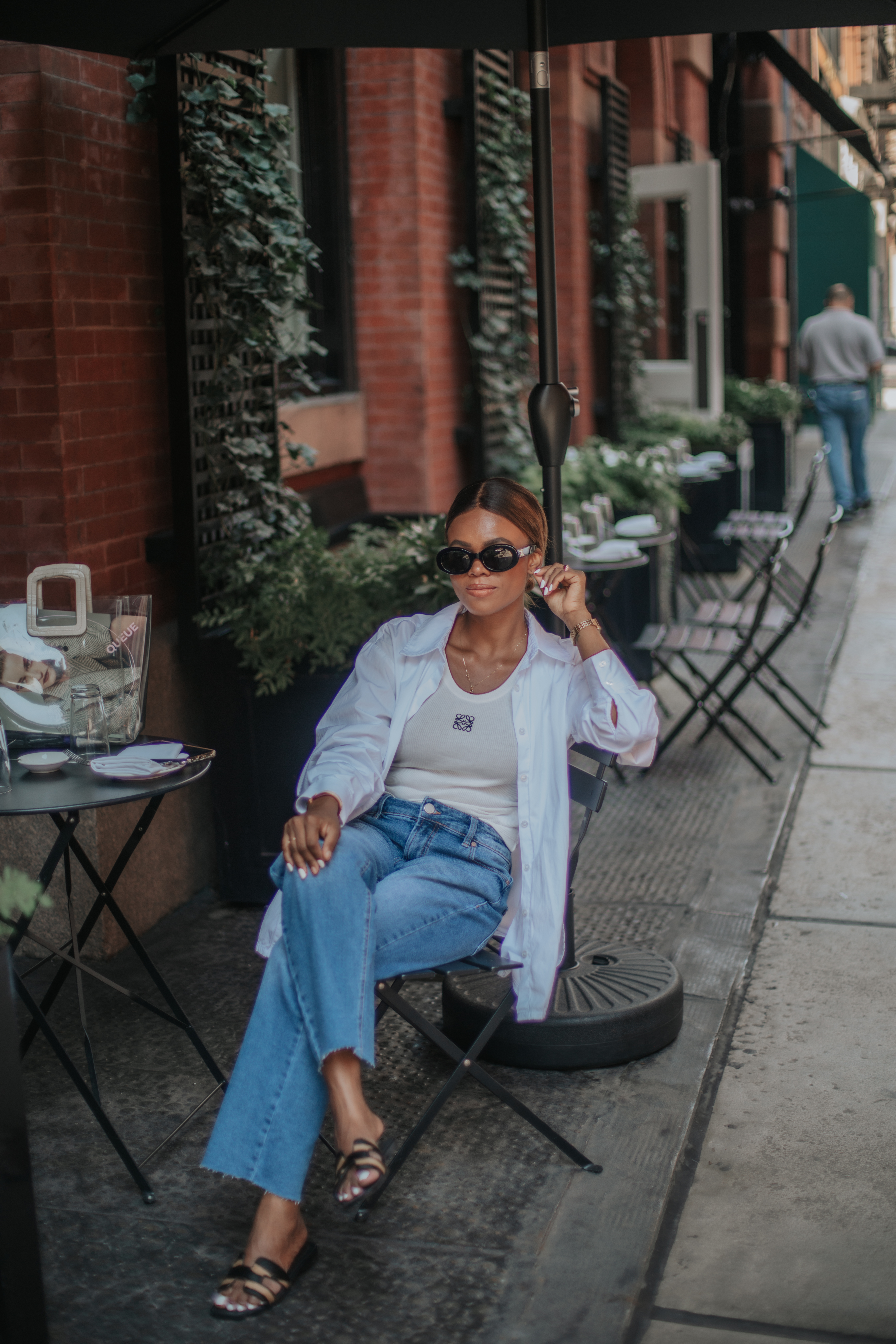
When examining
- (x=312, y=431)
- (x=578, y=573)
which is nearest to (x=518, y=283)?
(x=312, y=431)

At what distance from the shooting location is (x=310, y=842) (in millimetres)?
2877

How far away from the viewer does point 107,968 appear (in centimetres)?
441

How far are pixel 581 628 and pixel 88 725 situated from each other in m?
1.19

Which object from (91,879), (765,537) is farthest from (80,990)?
(765,537)

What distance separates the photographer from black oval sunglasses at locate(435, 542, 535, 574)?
3.17 metres

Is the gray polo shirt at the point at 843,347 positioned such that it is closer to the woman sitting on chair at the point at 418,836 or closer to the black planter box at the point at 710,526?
the black planter box at the point at 710,526

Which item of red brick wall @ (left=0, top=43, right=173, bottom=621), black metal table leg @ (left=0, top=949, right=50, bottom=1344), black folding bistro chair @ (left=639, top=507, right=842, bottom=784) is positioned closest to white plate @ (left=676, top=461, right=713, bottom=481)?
black folding bistro chair @ (left=639, top=507, right=842, bottom=784)

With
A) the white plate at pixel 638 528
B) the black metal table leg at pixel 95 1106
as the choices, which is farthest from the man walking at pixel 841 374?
the black metal table leg at pixel 95 1106

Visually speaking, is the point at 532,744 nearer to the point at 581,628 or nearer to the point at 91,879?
the point at 581,628

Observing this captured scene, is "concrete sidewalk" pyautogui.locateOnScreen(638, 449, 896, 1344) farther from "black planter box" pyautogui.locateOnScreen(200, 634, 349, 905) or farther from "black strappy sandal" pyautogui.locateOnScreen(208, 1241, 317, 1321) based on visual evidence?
"black planter box" pyautogui.locateOnScreen(200, 634, 349, 905)

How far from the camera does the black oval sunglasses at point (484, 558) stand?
317 cm

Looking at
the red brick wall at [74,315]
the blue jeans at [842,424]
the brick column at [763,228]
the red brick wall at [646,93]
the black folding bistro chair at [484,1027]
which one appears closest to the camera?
the black folding bistro chair at [484,1027]

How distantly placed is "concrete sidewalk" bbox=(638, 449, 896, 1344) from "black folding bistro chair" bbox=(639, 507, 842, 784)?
0.83 m

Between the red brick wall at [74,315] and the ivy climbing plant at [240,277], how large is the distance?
18cm
